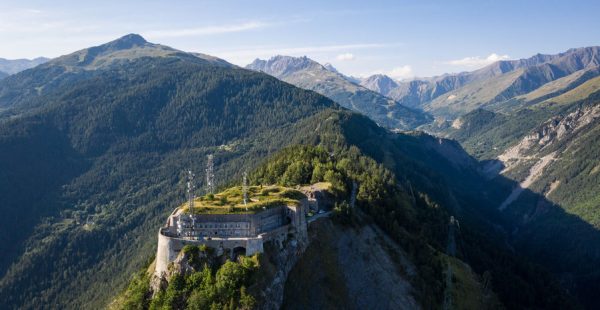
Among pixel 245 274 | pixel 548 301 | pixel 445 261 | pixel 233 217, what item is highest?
pixel 233 217

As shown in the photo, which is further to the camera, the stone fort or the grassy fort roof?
the grassy fort roof

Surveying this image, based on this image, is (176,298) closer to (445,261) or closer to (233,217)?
(233,217)

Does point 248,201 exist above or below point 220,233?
above

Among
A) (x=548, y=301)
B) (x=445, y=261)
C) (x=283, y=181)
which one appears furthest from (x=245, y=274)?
(x=548, y=301)

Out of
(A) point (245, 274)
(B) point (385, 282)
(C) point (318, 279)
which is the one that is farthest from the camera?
(B) point (385, 282)

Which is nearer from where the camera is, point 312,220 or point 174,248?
point 174,248

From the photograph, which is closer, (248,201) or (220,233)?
(220,233)

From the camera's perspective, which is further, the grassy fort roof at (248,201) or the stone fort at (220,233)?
the grassy fort roof at (248,201)

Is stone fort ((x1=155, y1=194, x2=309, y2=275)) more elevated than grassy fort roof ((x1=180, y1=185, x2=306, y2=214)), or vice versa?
grassy fort roof ((x1=180, y1=185, x2=306, y2=214))
